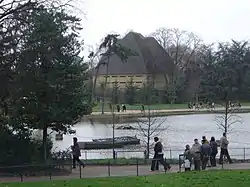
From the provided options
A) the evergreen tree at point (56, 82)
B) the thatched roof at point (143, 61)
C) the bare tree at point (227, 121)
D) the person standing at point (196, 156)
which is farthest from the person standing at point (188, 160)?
the thatched roof at point (143, 61)

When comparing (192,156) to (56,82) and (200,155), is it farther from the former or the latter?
(56,82)

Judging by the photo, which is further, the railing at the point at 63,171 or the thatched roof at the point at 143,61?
the thatched roof at the point at 143,61

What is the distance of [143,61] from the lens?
101875 millimetres

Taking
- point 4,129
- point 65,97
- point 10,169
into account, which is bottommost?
point 10,169

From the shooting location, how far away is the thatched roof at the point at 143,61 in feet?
330

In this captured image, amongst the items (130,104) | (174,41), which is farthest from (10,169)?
(174,41)

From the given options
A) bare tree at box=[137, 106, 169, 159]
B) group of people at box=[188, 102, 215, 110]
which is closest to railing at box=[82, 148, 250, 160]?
bare tree at box=[137, 106, 169, 159]

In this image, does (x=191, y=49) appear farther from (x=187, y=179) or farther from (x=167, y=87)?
(x=187, y=179)

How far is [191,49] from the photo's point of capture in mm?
108875

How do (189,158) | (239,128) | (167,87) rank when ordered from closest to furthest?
(189,158), (239,128), (167,87)

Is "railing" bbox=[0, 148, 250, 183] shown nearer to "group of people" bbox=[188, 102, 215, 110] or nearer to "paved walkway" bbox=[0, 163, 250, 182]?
"paved walkway" bbox=[0, 163, 250, 182]

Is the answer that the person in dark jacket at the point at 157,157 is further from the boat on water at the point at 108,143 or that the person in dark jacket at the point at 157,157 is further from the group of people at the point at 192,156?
the boat on water at the point at 108,143

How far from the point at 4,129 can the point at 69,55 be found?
15.3ft

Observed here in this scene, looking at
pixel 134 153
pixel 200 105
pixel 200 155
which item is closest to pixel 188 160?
pixel 200 155
